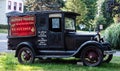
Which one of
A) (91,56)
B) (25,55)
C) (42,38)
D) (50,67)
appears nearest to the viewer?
(50,67)

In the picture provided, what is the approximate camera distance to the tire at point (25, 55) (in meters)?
14.0

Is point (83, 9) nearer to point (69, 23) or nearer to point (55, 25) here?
point (69, 23)

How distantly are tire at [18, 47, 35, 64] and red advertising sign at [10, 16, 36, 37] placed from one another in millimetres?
596

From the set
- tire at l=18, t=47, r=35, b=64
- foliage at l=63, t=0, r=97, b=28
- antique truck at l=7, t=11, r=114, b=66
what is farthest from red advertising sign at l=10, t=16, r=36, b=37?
foliage at l=63, t=0, r=97, b=28

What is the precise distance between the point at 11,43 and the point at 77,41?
105 inches

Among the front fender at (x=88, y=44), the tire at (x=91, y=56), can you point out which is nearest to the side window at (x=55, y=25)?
the front fender at (x=88, y=44)

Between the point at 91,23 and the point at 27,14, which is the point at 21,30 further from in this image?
the point at 91,23

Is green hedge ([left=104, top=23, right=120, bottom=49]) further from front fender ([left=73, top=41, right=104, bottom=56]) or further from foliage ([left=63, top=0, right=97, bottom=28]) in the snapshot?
foliage ([left=63, top=0, right=97, bottom=28])

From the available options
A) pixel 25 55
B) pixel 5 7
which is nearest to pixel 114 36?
pixel 25 55

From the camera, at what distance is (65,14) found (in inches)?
548

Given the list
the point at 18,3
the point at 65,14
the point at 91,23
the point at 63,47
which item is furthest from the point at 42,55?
the point at 91,23

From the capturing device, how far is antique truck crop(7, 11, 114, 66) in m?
13.2

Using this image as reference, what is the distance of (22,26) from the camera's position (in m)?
14.4

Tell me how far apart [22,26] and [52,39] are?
4.57ft
